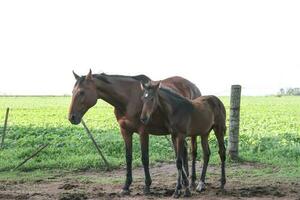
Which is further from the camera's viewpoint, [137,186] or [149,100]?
[137,186]

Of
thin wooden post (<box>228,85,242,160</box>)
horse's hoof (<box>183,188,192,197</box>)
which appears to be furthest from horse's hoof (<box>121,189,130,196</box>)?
thin wooden post (<box>228,85,242,160</box>)

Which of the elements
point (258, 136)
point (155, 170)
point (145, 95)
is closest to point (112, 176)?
point (155, 170)

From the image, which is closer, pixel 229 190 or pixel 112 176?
pixel 229 190

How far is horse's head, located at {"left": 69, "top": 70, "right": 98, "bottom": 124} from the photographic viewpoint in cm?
907

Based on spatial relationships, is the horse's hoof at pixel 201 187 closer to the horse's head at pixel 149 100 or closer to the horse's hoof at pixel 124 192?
the horse's hoof at pixel 124 192

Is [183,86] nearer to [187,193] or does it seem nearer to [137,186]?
[137,186]

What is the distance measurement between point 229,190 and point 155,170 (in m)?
3.85

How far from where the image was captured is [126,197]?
30.6ft

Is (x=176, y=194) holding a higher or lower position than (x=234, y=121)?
lower

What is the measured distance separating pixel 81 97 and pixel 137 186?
270 cm

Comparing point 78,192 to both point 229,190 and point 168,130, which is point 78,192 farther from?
point 229,190

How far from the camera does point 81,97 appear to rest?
360 inches

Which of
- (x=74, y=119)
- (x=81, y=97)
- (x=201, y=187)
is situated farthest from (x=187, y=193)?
(x=81, y=97)

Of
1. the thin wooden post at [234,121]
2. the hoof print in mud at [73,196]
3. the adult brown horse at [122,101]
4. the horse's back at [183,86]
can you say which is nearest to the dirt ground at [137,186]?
the hoof print in mud at [73,196]
